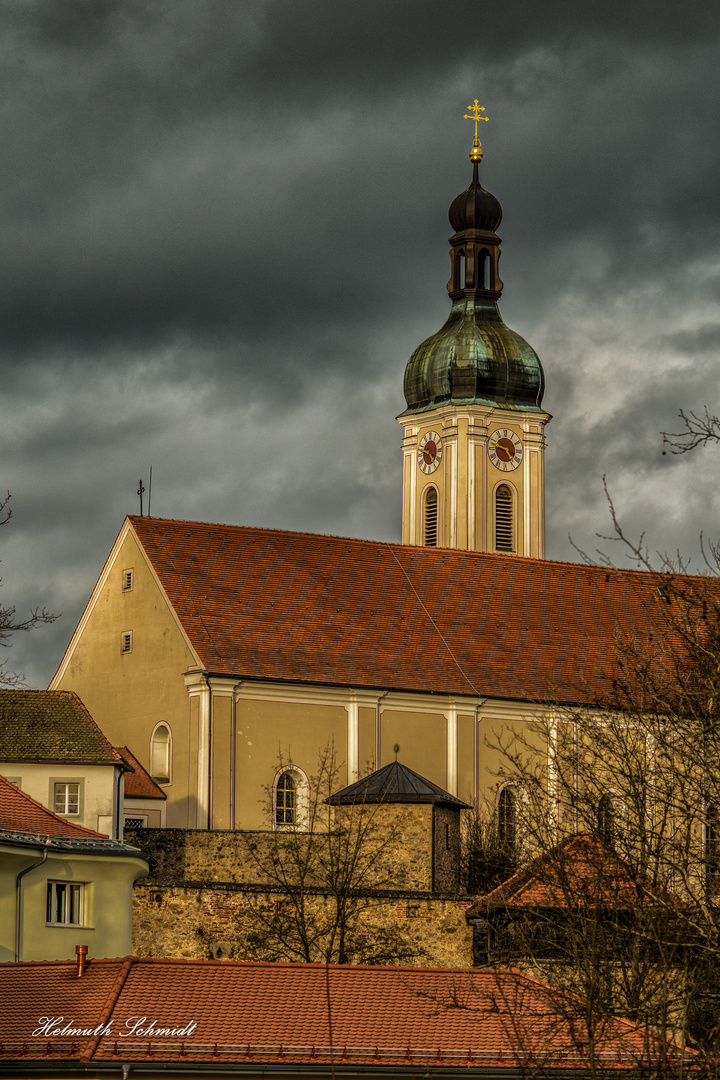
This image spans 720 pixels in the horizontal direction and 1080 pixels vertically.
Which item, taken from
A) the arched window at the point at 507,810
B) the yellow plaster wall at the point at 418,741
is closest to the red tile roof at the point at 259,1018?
the arched window at the point at 507,810

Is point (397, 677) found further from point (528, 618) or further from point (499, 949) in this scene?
point (499, 949)

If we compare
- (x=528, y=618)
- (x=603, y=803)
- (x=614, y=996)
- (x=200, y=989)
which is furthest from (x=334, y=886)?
(x=528, y=618)

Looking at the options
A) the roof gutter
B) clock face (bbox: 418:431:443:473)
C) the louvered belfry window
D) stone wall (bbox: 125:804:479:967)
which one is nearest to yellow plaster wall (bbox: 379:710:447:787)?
stone wall (bbox: 125:804:479:967)

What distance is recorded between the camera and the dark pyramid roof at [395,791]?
43.4 metres

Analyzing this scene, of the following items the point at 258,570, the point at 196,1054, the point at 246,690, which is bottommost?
the point at 196,1054

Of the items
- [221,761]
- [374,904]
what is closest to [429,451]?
[221,761]

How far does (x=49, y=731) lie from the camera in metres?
45.8

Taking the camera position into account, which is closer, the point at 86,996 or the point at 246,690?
the point at 86,996

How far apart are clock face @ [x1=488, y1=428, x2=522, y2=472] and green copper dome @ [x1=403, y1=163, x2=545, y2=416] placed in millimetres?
1150

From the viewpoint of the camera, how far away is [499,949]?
34.4 meters

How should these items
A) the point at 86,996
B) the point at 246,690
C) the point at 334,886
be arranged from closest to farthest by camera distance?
the point at 86,996 → the point at 334,886 → the point at 246,690

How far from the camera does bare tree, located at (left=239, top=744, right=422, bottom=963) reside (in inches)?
1524

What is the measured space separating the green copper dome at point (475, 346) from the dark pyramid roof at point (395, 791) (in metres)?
34.2

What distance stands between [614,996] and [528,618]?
121ft
